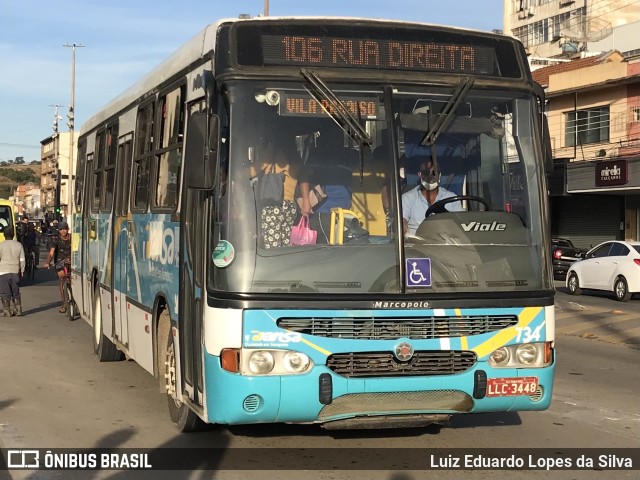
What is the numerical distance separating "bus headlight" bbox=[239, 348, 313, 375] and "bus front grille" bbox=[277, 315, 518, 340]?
0.56ft

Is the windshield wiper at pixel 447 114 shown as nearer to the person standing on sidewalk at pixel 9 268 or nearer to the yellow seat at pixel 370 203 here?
the yellow seat at pixel 370 203

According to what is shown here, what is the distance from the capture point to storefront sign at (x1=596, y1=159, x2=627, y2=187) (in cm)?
3419

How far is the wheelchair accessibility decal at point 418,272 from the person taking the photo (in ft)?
20.7

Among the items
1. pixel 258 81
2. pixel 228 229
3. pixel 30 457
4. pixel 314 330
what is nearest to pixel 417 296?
pixel 314 330

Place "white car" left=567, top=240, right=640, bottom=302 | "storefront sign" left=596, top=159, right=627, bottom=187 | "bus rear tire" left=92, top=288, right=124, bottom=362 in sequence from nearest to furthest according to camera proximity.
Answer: "bus rear tire" left=92, top=288, right=124, bottom=362, "white car" left=567, top=240, right=640, bottom=302, "storefront sign" left=596, top=159, right=627, bottom=187

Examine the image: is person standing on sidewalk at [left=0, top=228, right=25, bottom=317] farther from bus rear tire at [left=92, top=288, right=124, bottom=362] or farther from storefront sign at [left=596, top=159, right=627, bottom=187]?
storefront sign at [left=596, top=159, right=627, bottom=187]

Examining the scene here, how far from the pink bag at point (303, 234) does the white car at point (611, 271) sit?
1871 cm

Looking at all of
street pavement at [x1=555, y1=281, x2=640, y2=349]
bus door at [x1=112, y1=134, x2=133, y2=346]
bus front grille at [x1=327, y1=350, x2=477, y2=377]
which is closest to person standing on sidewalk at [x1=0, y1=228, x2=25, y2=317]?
bus door at [x1=112, y1=134, x2=133, y2=346]

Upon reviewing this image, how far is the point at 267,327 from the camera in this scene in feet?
20.2

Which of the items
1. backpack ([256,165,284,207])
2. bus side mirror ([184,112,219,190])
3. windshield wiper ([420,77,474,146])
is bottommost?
backpack ([256,165,284,207])

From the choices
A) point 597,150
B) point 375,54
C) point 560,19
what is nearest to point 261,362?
point 375,54

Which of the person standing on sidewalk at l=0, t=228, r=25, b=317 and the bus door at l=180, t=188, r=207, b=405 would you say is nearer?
the bus door at l=180, t=188, r=207, b=405

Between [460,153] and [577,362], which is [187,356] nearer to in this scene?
[460,153]

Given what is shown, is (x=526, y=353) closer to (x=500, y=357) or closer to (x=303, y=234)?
(x=500, y=357)
